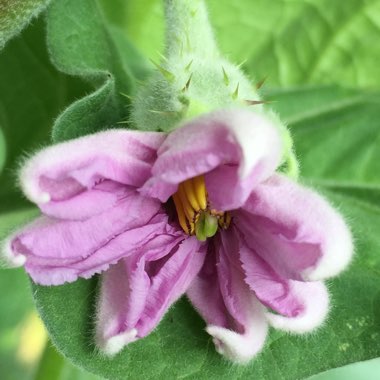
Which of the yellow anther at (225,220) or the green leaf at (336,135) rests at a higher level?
the yellow anther at (225,220)

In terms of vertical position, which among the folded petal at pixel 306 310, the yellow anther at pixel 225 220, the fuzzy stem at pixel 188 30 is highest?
the fuzzy stem at pixel 188 30

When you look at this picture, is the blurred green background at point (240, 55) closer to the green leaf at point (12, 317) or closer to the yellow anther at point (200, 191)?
the green leaf at point (12, 317)

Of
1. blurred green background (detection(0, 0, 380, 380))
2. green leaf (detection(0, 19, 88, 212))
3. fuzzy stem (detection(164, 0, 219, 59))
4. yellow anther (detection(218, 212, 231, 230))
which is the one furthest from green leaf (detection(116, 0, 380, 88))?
yellow anther (detection(218, 212, 231, 230))

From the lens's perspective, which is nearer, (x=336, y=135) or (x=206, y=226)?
(x=206, y=226)

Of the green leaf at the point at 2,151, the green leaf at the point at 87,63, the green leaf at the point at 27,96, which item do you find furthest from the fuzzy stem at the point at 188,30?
the green leaf at the point at 2,151

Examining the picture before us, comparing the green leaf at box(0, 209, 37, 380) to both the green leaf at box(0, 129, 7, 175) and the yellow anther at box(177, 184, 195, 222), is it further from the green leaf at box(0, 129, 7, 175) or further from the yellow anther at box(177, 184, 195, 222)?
the yellow anther at box(177, 184, 195, 222)

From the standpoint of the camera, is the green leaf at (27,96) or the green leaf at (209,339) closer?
the green leaf at (209,339)

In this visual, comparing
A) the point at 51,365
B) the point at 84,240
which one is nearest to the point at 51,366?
the point at 51,365

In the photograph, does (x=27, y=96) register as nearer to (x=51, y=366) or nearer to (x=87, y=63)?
(x=87, y=63)
